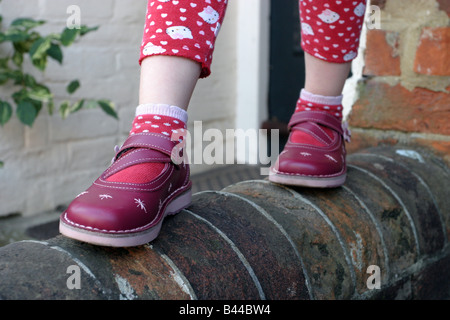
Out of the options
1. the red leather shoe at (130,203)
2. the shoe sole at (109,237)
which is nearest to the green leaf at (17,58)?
the red leather shoe at (130,203)

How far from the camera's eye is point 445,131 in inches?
63.2

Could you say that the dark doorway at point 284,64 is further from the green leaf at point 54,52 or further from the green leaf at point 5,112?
the green leaf at point 5,112

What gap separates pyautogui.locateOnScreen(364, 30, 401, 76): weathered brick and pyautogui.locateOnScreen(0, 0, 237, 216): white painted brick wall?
117 centimetres

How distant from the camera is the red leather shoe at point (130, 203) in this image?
846mm

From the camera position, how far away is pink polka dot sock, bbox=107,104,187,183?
0.94 meters

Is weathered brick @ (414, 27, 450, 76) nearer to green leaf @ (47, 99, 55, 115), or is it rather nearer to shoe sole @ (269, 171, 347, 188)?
shoe sole @ (269, 171, 347, 188)

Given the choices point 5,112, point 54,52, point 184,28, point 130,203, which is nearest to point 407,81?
point 184,28

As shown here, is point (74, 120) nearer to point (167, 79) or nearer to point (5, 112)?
point (5, 112)

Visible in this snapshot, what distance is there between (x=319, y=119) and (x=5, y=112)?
119 centimetres

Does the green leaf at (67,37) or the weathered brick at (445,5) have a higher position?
the weathered brick at (445,5)

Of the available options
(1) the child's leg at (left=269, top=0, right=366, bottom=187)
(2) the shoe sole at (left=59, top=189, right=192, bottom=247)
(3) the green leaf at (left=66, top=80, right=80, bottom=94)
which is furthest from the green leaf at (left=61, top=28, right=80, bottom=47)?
(2) the shoe sole at (left=59, top=189, right=192, bottom=247)

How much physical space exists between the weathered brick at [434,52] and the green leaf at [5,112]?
4.34 feet

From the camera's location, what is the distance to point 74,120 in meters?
2.37
